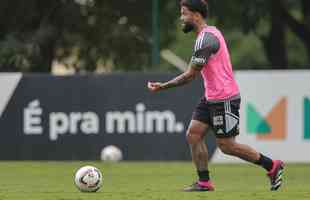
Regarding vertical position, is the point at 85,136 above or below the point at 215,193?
below

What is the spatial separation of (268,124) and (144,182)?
602 cm

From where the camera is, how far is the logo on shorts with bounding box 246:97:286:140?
805 inches

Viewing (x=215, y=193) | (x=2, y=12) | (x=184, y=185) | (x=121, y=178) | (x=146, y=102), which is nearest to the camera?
(x=215, y=193)

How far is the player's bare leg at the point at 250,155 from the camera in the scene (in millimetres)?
12055

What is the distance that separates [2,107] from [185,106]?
3.58m

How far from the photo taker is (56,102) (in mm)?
20750

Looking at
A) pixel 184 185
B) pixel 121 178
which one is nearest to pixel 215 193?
pixel 184 185

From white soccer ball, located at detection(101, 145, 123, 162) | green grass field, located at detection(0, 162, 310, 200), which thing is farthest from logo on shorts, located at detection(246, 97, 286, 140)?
white soccer ball, located at detection(101, 145, 123, 162)

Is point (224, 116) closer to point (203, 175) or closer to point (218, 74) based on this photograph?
point (218, 74)

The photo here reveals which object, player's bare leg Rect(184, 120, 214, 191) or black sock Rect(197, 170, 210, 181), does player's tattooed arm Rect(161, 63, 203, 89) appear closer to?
player's bare leg Rect(184, 120, 214, 191)

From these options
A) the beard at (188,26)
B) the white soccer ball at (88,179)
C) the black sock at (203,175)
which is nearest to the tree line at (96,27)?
the beard at (188,26)

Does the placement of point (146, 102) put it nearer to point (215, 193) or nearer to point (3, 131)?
point (3, 131)

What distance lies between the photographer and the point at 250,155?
476 inches

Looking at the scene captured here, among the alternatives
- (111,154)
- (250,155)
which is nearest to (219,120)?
(250,155)
